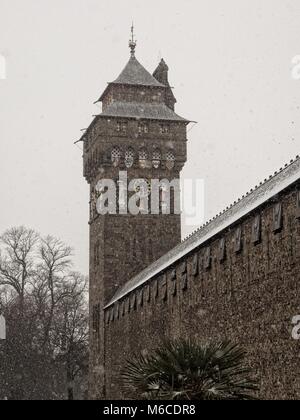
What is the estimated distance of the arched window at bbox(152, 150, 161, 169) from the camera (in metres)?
52.0

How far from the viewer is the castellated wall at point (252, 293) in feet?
67.9

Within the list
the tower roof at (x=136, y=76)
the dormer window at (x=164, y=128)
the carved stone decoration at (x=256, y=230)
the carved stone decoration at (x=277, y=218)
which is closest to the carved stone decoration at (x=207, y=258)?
the carved stone decoration at (x=256, y=230)

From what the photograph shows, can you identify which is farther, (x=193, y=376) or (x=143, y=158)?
(x=143, y=158)

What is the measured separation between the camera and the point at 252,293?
23328mm

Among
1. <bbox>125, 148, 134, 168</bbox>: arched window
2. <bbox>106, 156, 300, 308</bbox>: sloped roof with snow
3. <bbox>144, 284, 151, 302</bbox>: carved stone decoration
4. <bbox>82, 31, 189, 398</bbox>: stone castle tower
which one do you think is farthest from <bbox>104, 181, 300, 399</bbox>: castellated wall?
<bbox>125, 148, 134, 168</bbox>: arched window

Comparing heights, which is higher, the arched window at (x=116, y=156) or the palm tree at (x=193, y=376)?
the arched window at (x=116, y=156)

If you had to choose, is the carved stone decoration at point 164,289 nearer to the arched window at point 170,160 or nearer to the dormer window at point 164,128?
the arched window at point 170,160

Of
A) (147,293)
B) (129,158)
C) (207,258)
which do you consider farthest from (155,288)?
(129,158)

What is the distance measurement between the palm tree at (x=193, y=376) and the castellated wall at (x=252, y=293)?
450 centimetres

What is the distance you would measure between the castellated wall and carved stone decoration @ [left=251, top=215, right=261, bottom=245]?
0.02 meters

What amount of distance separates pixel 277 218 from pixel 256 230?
160 centimetres

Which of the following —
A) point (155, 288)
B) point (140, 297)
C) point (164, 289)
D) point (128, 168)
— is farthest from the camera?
point (128, 168)

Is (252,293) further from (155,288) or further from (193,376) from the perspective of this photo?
(155,288)
